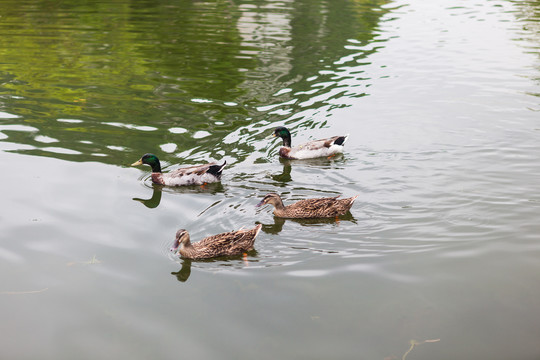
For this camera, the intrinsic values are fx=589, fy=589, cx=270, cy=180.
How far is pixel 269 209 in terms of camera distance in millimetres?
11430

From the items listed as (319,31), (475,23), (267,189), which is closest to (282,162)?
(267,189)

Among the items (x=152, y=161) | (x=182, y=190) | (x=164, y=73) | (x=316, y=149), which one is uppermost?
(x=152, y=161)

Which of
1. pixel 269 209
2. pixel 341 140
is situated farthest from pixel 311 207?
pixel 341 140

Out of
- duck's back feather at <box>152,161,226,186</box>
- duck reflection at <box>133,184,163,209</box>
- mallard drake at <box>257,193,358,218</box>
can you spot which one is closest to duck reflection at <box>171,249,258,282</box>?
mallard drake at <box>257,193,358,218</box>

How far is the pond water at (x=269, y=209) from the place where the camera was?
7605 millimetres

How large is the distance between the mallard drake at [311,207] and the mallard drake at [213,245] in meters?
1.39

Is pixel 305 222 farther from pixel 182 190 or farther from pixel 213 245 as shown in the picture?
pixel 182 190

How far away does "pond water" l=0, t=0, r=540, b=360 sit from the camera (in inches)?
299

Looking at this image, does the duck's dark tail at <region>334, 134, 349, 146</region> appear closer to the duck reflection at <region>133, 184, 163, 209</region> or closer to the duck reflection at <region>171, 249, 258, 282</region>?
the duck reflection at <region>133, 184, 163, 209</region>

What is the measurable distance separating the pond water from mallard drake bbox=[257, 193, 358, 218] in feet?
0.64

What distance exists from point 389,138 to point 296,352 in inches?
347

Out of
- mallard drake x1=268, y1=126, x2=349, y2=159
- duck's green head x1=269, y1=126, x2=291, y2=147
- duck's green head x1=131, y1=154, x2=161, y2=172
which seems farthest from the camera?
duck's green head x1=269, y1=126, x2=291, y2=147

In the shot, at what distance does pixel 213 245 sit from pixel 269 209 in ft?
7.74

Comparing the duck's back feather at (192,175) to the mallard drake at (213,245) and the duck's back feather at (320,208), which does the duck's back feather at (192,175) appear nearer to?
the duck's back feather at (320,208)
